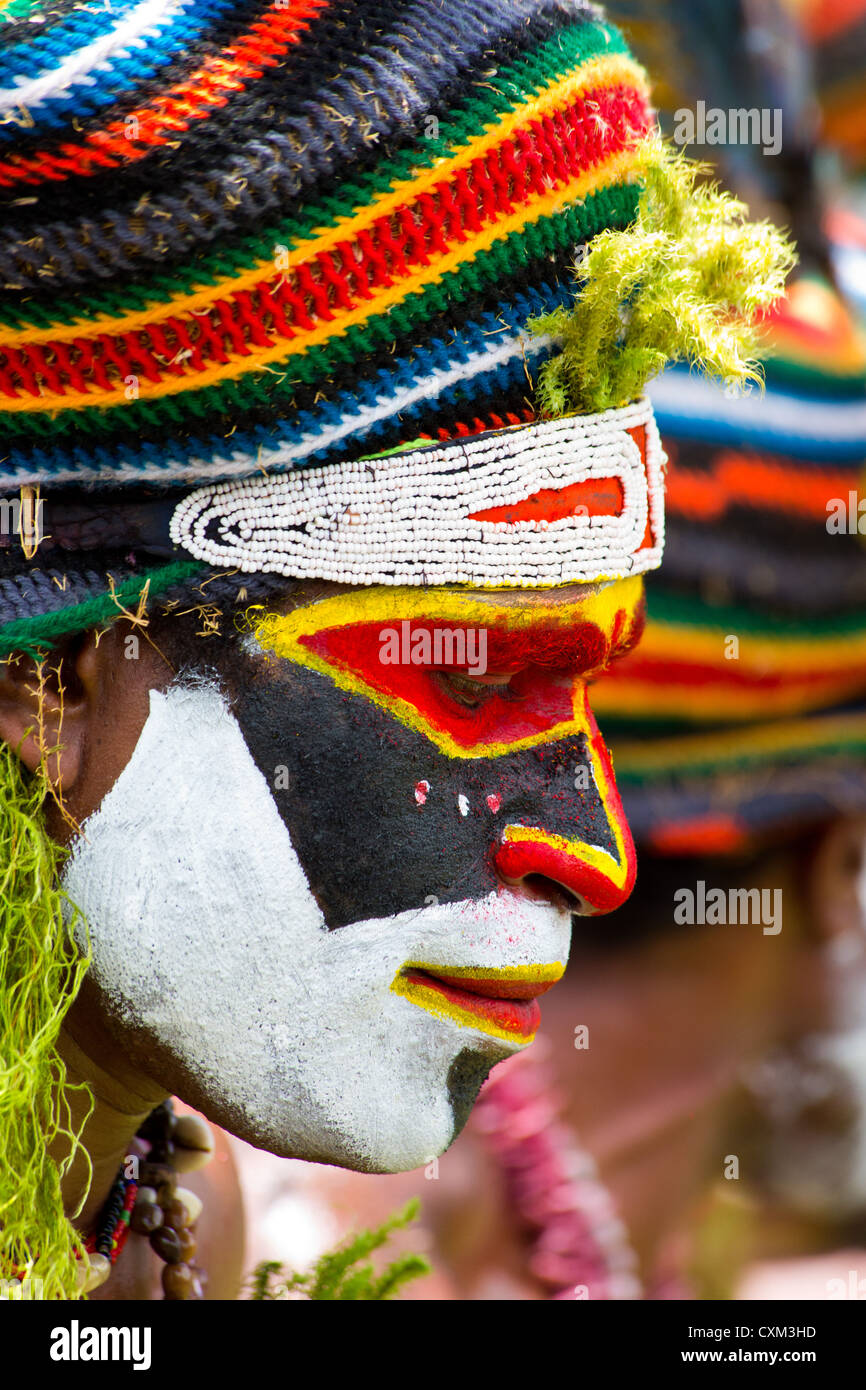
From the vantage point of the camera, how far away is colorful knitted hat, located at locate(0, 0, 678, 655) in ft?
4.95

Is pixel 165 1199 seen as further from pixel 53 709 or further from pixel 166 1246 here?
pixel 53 709

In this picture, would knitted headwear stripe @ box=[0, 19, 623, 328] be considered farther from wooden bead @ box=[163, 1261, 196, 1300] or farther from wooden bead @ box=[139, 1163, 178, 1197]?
wooden bead @ box=[163, 1261, 196, 1300]

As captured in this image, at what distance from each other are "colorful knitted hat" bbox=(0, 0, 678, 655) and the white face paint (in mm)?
214

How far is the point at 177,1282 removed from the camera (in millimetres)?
2297

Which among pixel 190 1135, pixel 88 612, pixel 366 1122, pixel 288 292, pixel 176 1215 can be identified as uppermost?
pixel 288 292

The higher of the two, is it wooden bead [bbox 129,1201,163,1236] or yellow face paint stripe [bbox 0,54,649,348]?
yellow face paint stripe [bbox 0,54,649,348]

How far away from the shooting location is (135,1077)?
73.7 inches

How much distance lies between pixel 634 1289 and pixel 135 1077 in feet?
7.60

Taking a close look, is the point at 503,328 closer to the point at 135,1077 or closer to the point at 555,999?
the point at 135,1077

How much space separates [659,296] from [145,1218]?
5.32 ft

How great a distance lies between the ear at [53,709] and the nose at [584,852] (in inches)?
20.5

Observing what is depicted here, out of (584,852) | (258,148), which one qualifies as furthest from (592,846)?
(258,148)

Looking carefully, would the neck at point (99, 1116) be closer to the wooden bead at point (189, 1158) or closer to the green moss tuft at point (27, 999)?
the green moss tuft at point (27, 999)

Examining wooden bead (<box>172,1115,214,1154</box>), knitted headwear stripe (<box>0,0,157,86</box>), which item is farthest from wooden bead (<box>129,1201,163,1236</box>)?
knitted headwear stripe (<box>0,0,157,86</box>)
